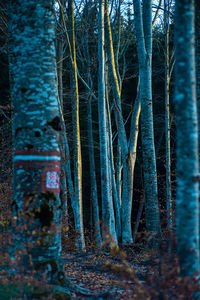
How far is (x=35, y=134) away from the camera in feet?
14.6

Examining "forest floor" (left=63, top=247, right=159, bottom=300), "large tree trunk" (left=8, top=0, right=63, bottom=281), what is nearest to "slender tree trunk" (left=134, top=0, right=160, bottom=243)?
"forest floor" (left=63, top=247, right=159, bottom=300)

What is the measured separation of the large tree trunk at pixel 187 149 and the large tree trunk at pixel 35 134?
1.62 meters

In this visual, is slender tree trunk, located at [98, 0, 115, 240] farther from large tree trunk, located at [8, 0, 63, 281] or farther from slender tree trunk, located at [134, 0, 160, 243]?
large tree trunk, located at [8, 0, 63, 281]

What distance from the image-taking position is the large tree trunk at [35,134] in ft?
14.1

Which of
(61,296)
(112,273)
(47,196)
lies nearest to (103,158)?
(112,273)

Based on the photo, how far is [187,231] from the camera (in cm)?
338

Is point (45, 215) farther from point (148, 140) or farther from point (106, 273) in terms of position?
point (148, 140)

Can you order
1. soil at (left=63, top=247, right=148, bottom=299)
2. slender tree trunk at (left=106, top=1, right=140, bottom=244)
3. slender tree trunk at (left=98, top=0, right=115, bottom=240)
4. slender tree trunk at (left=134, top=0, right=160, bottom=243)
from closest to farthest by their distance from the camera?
soil at (left=63, top=247, right=148, bottom=299), slender tree trunk at (left=134, top=0, right=160, bottom=243), slender tree trunk at (left=98, top=0, right=115, bottom=240), slender tree trunk at (left=106, top=1, right=140, bottom=244)

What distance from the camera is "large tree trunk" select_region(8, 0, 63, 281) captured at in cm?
430

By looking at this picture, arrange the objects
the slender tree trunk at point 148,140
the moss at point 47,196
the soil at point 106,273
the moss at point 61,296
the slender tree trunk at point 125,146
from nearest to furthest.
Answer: the soil at point 106,273 → the moss at point 61,296 → the moss at point 47,196 → the slender tree trunk at point 148,140 → the slender tree trunk at point 125,146

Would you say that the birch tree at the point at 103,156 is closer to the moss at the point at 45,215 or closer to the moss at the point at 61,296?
the moss at the point at 45,215

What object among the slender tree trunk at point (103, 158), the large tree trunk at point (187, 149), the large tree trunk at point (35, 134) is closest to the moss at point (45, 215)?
the large tree trunk at point (35, 134)

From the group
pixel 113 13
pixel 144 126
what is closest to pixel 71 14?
pixel 113 13

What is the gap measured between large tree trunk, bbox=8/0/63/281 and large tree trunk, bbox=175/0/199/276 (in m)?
1.62
